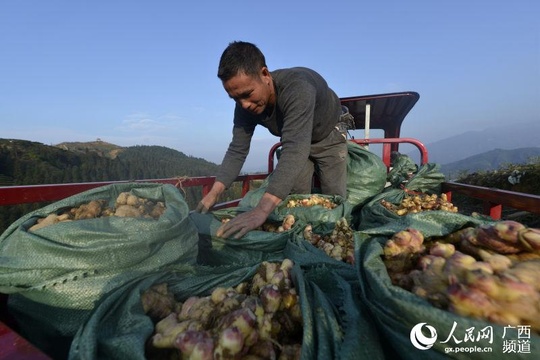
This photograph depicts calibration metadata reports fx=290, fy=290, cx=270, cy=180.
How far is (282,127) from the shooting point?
3074mm

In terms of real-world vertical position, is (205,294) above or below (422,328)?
below

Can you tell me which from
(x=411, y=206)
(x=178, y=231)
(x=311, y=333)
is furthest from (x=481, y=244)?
(x=411, y=206)

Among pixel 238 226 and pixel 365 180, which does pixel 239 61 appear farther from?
pixel 365 180

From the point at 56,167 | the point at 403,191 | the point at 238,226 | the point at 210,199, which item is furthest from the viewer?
the point at 56,167

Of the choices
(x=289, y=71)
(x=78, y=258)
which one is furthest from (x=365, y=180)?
(x=78, y=258)

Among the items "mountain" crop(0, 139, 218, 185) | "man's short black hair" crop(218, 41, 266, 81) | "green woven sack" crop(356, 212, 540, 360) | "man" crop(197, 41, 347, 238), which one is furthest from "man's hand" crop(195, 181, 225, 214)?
"mountain" crop(0, 139, 218, 185)

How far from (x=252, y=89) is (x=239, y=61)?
0.26 metres

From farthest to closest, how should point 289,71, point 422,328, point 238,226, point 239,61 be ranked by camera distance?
point 289,71
point 239,61
point 238,226
point 422,328

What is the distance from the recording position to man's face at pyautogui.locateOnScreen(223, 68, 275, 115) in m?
2.52

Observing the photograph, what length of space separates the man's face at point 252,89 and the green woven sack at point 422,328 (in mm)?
1893

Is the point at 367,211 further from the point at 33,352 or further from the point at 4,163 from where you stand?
the point at 4,163

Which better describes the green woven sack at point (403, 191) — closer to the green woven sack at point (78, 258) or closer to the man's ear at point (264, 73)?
the man's ear at point (264, 73)

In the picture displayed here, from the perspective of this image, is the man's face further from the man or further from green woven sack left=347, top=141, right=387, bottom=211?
green woven sack left=347, top=141, right=387, bottom=211

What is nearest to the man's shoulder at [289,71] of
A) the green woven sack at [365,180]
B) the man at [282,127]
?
the man at [282,127]
